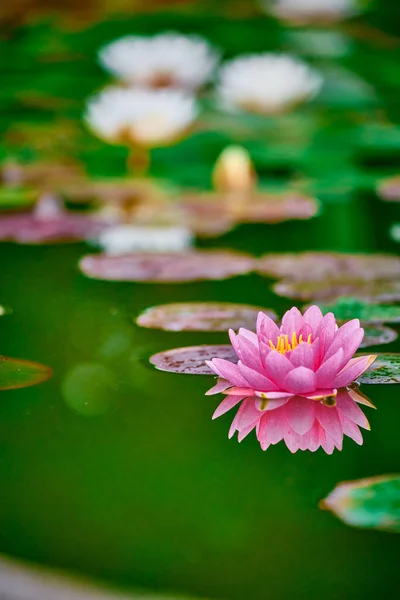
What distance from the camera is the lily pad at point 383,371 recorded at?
125 cm

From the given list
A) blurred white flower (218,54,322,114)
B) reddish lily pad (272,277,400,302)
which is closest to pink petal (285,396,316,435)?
reddish lily pad (272,277,400,302)

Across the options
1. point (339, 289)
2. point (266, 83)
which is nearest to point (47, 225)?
point (339, 289)

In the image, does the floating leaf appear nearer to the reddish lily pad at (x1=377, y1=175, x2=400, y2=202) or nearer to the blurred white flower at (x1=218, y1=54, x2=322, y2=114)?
the reddish lily pad at (x1=377, y1=175, x2=400, y2=202)

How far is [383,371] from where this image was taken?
1.28 metres

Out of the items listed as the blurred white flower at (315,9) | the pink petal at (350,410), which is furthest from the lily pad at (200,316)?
the blurred white flower at (315,9)

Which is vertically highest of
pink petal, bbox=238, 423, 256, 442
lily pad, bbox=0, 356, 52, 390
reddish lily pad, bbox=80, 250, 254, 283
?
reddish lily pad, bbox=80, 250, 254, 283

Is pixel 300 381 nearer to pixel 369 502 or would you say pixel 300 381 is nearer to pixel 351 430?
pixel 351 430

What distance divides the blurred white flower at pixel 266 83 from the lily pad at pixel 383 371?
9.15 feet

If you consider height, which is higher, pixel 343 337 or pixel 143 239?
pixel 143 239

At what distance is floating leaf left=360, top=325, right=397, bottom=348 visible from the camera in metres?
1.44

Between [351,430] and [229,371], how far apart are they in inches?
7.1

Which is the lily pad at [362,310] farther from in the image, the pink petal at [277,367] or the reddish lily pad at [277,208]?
the reddish lily pad at [277,208]

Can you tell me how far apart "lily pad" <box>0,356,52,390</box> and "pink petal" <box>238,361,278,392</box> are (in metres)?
0.32

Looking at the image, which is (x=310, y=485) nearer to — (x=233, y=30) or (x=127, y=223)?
(x=127, y=223)
